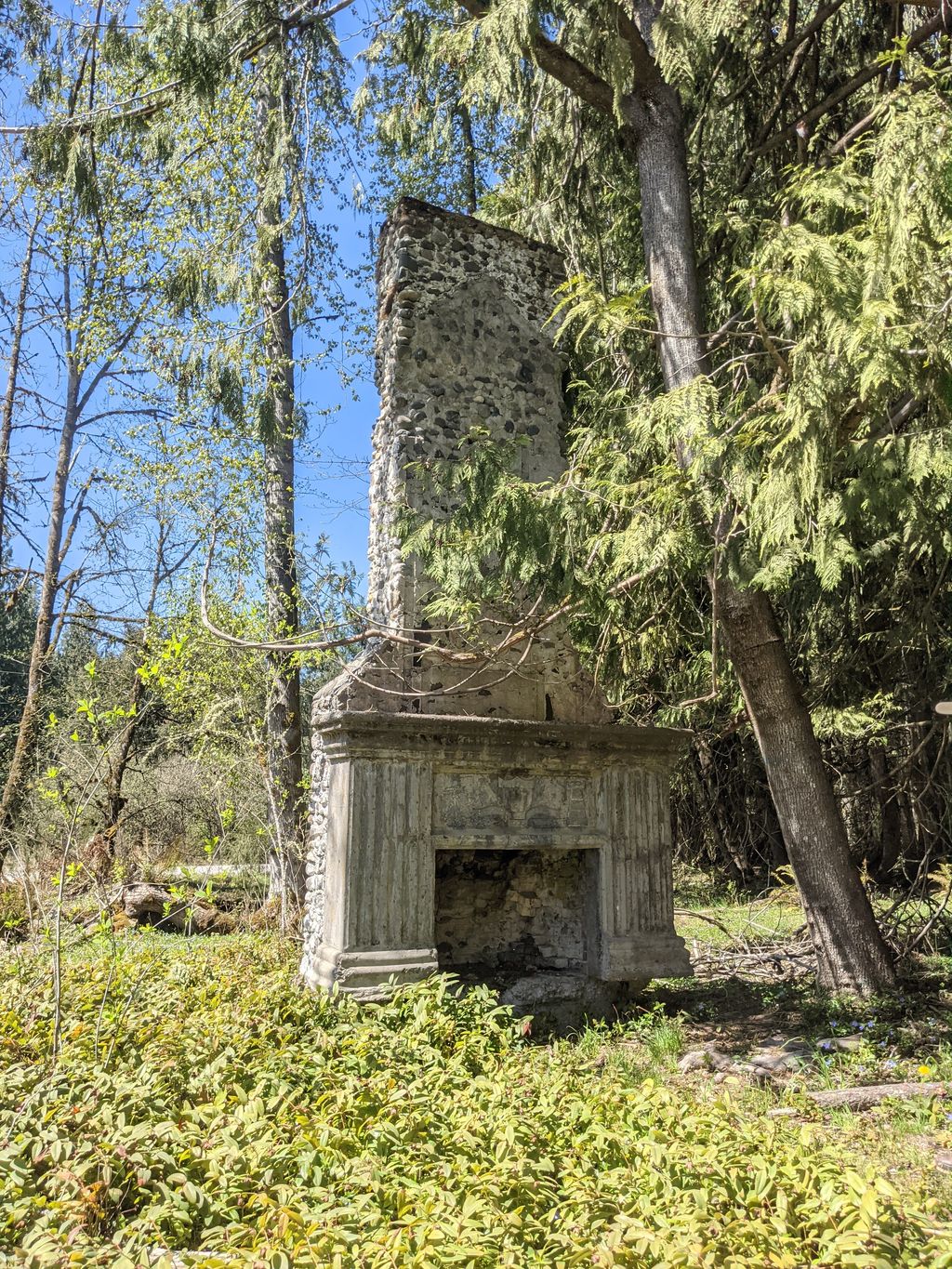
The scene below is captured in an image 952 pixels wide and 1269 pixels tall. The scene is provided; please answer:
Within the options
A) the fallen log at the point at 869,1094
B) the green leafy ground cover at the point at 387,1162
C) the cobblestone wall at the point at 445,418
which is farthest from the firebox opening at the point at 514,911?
the fallen log at the point at 869,1094

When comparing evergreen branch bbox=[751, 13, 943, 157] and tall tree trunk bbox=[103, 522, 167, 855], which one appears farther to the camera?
tall tree trunk bbox=[103, 522, 167, 855]

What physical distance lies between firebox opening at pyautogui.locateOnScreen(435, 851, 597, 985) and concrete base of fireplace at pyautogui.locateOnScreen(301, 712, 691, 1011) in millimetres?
31

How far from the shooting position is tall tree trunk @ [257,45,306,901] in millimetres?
9719

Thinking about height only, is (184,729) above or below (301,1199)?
above

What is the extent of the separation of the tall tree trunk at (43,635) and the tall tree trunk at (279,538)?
11.0 ft

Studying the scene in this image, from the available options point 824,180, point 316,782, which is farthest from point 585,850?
point 824,180

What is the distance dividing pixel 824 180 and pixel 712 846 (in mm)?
9922

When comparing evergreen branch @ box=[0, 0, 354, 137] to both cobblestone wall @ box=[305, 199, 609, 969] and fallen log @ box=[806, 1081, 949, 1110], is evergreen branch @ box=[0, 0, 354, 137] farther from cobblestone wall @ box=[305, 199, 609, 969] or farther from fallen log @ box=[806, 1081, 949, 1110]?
fallen log @ box=[806, 1081, 949, 1110]

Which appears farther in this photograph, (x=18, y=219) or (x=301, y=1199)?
(x=18, y=219)

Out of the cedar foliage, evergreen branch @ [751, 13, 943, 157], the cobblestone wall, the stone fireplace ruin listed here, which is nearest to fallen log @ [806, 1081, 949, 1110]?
the stone fireplace ruin

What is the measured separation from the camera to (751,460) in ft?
16.6

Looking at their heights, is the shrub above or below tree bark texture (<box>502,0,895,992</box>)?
below

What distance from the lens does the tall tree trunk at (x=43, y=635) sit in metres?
11.8

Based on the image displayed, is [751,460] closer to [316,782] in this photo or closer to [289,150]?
[316,782]
